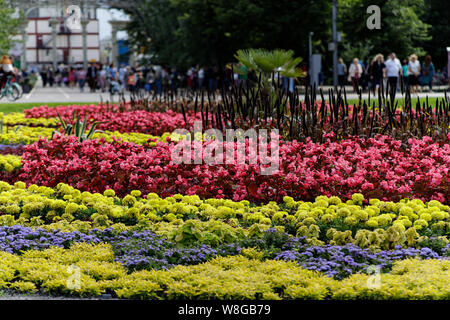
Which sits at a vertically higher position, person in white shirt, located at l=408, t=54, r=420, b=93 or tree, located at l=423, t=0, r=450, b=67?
tree, located at l=423, t=0, r=450, b=67

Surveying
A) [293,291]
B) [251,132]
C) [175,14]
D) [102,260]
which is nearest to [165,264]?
[102,260]

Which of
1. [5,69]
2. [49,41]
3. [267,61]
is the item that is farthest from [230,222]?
[49,41]

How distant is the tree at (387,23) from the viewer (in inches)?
1231

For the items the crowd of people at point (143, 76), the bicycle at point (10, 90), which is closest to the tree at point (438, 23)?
the crowd of people at point (143, 76)

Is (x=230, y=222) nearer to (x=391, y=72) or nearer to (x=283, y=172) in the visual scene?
(x=283, y=172)

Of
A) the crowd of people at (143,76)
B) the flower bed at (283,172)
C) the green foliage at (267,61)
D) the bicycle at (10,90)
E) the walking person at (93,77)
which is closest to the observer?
the flower bed at (283,172)

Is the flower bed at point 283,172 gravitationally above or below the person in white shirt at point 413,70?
below

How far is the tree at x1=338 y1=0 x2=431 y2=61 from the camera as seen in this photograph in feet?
103

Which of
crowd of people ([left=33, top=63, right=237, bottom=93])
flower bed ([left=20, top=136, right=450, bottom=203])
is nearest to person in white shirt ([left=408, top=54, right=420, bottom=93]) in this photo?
crowd of people ([left=33, top=63, right=237, bottom=93])

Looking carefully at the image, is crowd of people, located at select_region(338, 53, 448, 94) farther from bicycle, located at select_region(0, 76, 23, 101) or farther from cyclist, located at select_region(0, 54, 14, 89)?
bicycle, located at select_region(0, 76, 23, 101)

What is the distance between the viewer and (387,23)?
103 ft

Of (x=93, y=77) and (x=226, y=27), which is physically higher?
(x=226, y=27)

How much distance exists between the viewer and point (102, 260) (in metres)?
4.63

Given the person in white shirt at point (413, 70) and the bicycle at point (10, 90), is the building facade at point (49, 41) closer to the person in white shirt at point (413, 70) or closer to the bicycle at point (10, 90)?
the bicycle at point (10, 90)
